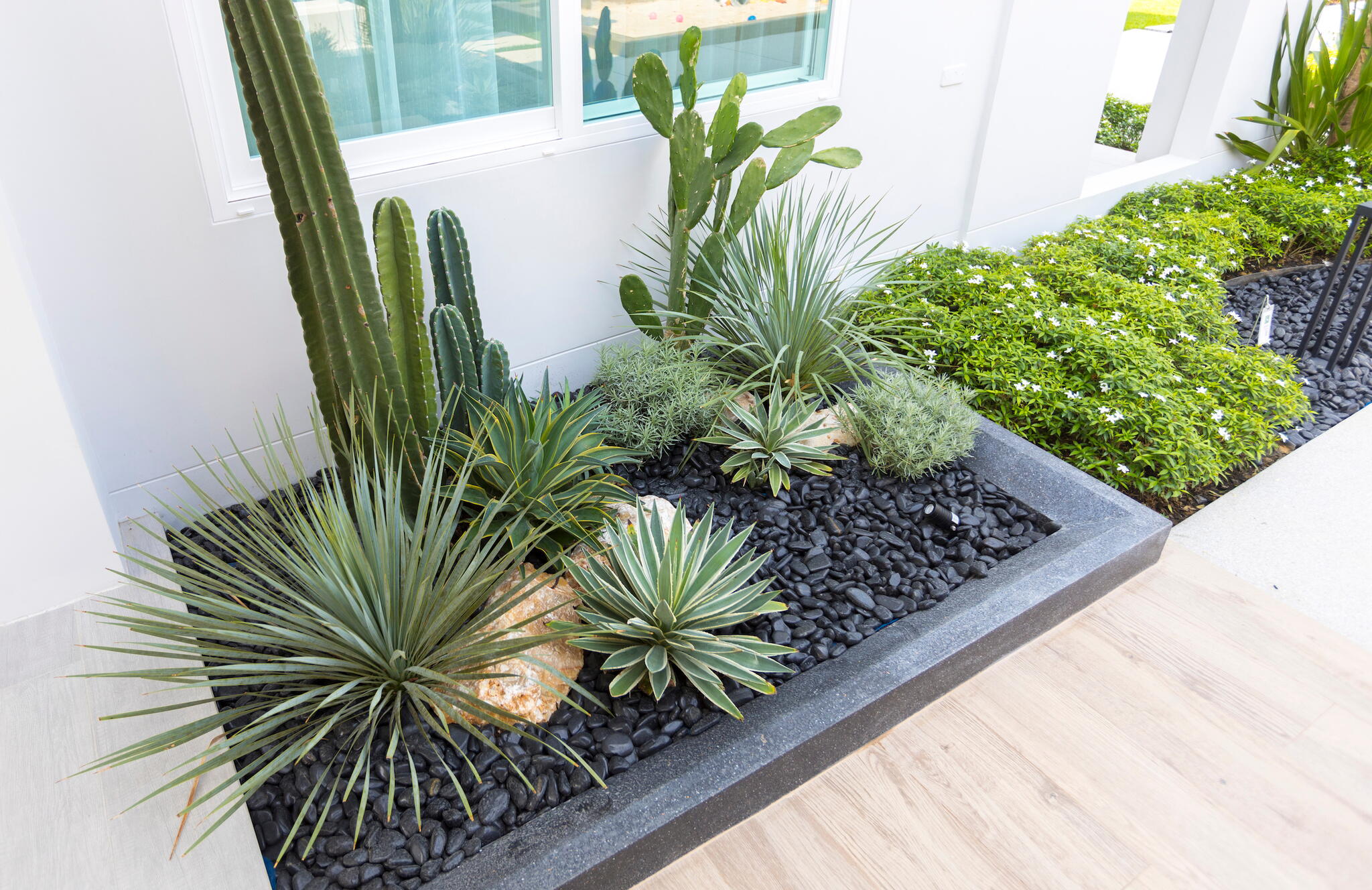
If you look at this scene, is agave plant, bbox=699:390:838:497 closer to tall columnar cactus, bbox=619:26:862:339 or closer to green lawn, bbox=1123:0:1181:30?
tall columnar cactus, bbox=619:26:862:339

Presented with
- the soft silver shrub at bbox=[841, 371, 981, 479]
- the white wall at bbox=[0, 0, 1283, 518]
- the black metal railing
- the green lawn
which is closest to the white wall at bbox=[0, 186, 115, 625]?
the white wall at bbox=[0, 0, 1283, 518]

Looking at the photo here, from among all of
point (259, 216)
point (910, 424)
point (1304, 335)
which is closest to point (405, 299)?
point (259, 216)

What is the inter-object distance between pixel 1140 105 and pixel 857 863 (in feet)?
22.1

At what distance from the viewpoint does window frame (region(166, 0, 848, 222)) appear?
195cm

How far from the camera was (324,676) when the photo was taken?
5.48 feet

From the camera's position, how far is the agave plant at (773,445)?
2.46 m

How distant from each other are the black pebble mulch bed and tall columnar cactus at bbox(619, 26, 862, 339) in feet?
1.73

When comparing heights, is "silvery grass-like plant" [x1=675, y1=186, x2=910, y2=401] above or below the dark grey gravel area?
above

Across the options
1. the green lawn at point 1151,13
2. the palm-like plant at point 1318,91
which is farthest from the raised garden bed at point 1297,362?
the green lawn at point 1151,13

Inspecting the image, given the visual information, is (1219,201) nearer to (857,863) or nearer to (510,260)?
(510,260)

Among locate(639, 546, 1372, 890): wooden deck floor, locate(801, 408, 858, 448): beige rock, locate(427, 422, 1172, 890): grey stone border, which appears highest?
locate(801, 408, 858, 448): beige rock

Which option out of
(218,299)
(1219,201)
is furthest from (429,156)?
(1219,201)

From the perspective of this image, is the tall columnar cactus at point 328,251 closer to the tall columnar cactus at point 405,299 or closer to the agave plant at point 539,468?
the tall columnar cactus at point 405,299

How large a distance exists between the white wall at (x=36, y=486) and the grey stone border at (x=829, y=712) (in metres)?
1.24
